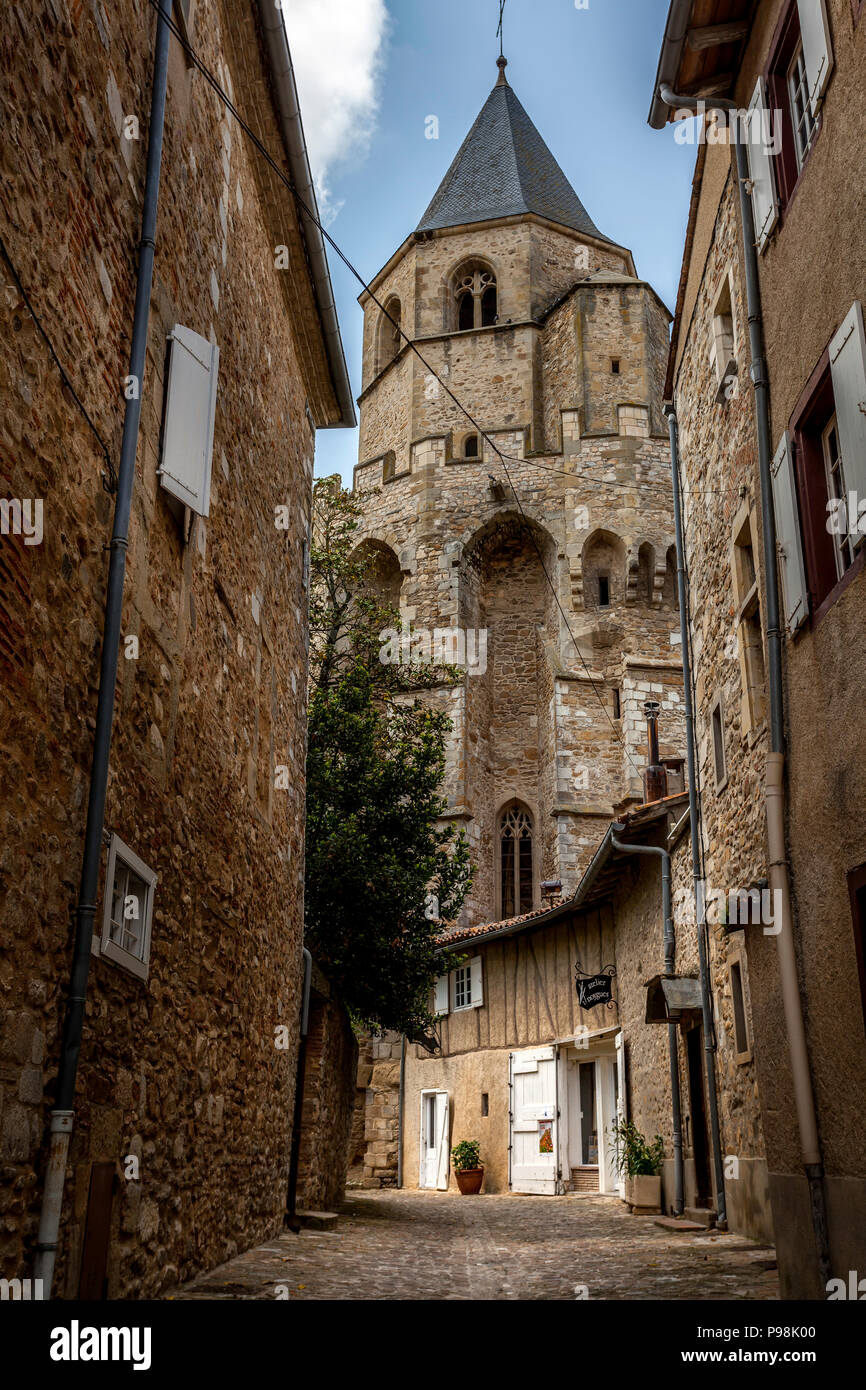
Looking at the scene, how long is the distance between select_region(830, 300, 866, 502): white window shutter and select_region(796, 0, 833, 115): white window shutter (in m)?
1.33

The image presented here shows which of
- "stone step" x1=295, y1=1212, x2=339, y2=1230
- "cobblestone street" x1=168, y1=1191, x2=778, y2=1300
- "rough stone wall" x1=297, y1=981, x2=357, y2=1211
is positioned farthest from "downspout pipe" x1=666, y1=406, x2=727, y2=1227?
"rough stone wall" x1=297, y1=981, x2=357, y2=1211

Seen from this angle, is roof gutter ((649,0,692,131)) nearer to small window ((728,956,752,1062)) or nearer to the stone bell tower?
small window ((728,956,752,1062))

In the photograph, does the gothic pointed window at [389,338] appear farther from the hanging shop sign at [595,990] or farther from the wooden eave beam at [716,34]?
the wooden eave beam at [716,34]

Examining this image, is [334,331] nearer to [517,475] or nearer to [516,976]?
[516,976]

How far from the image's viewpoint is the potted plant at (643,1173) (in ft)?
39.9

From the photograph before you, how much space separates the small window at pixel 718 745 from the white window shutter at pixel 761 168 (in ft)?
12.8

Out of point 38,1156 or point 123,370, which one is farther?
point 123,370

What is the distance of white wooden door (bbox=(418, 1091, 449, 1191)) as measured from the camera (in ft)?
65.8

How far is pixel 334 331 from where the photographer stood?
35.2 feet

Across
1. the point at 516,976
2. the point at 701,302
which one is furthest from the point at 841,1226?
the point at 516,976

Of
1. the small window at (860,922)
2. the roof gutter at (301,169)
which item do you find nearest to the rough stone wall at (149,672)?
the roof gutter at (301,169)

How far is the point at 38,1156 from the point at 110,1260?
107cm

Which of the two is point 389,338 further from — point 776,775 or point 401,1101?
point 776,775

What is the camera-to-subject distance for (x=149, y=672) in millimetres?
5559
